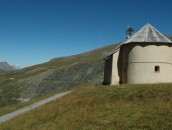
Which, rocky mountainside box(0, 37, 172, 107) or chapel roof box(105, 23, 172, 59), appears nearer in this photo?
chapel roof box(105, 23, 172, 59)

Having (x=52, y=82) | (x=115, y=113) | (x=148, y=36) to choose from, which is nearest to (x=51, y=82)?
(x=52, y=82)

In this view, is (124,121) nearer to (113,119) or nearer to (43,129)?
(113,119)

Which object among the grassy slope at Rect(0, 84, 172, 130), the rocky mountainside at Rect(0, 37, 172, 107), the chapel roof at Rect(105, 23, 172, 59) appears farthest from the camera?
the rocky mountainside at Rect(0, 37, 172, 107)

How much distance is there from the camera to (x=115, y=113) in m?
21.7

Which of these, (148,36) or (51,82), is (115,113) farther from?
(51,82)

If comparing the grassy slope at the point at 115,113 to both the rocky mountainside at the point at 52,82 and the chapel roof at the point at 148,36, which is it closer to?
the chapel roof at the point at 148,36

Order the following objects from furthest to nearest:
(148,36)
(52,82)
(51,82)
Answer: (52,82)
(51,82)
(148,36)

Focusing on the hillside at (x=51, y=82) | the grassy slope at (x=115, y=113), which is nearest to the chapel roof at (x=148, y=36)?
the grassy slope at (x=115, y=113)

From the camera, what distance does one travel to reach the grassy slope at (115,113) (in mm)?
18766

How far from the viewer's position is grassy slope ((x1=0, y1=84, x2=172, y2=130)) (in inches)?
739

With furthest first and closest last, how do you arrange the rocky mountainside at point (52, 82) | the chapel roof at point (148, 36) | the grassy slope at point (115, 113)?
the rocky mountainside at point (52, 82) < the chapel roof at point (148, 36) < the grassy slope at point (115, 113)

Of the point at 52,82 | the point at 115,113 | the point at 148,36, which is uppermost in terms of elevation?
the point at 148,36

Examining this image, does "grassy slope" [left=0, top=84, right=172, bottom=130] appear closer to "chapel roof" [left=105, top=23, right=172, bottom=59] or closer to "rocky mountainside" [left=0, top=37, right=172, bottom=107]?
"chapel roof" [left=105, top=23, right=172, bottom=59]

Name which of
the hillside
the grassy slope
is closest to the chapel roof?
the grassy slope
